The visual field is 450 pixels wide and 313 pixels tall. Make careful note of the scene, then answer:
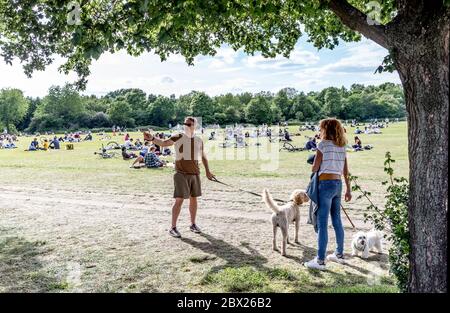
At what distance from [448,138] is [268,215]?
621 centimetres

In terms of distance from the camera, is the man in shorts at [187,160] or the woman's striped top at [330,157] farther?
the man in shorts at [187,160]

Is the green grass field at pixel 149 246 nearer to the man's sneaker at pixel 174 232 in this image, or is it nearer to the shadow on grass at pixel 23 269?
the shadow on grass at pixel 23 269

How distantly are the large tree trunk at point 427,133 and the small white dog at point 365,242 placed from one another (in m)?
2.31

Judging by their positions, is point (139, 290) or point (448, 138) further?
point (139, 290)

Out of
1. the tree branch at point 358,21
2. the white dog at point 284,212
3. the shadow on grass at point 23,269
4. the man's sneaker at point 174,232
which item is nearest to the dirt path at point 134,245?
the shadow on grass at point 23,269

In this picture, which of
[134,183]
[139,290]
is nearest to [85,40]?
[139,290]

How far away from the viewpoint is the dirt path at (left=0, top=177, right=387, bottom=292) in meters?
5.96

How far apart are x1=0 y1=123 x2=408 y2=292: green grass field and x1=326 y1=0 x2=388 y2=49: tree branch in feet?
9.82

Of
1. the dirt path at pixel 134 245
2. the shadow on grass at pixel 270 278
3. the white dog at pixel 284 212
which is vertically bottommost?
the shadow on grass at pixel 270 278

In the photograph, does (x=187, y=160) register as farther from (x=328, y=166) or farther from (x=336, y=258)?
(x=336, y=258)

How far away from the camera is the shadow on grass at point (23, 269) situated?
568 cm

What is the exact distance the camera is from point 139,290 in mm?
5492

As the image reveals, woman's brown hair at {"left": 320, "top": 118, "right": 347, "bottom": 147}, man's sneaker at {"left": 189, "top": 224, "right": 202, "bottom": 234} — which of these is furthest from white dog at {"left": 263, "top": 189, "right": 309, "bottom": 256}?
man's sneaker at {"left": 189, "top": 224, "right": 202, "bottom": 234}
